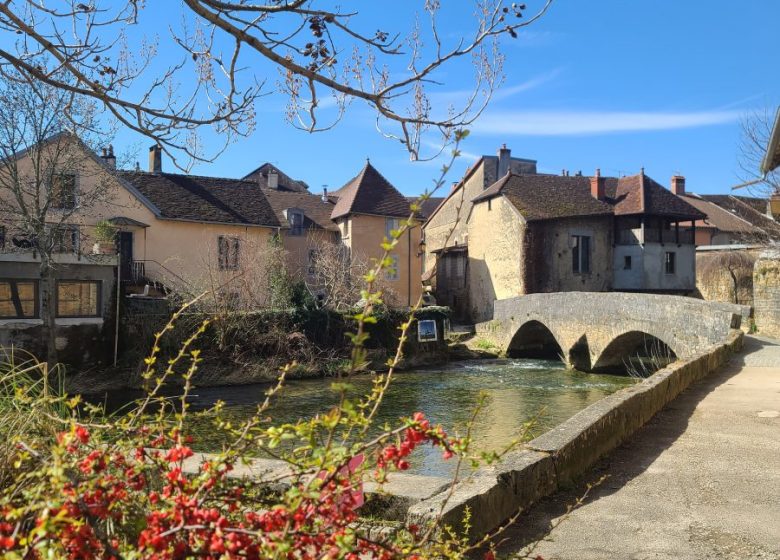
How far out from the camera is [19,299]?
18.0 metres

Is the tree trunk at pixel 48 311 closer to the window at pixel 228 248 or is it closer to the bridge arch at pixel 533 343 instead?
the window at pixel 228 248

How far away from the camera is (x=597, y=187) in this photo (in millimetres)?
33344

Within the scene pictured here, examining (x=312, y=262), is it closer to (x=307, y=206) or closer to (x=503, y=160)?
(x=307, y=206)

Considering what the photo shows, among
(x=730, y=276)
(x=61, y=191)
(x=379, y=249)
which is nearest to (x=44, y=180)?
(x=61, y=191)

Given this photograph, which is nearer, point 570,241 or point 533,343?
point 533,343

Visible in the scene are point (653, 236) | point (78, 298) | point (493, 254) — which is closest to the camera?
point (78, 298)

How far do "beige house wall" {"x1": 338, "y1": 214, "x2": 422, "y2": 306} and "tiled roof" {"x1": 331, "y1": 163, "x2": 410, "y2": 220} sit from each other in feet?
1.19

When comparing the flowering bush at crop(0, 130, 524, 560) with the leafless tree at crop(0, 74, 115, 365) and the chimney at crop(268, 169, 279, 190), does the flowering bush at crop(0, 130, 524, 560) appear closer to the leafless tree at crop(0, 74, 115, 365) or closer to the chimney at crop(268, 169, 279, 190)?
the leafless tree at crop(0, 74, 115, 365)

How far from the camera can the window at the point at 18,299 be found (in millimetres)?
17812

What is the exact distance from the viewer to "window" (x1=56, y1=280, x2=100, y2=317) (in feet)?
62.0

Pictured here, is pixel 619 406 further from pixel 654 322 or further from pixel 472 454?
pixel 654 322

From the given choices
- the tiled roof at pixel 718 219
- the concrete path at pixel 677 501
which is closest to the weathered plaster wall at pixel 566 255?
the tiled roof at pixel 718 219

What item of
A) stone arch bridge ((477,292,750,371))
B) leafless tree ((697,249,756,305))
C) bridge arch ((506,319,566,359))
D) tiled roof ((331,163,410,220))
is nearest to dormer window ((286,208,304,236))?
tiled roof ((331,163,410,220))

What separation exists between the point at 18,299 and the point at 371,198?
1706 cm
